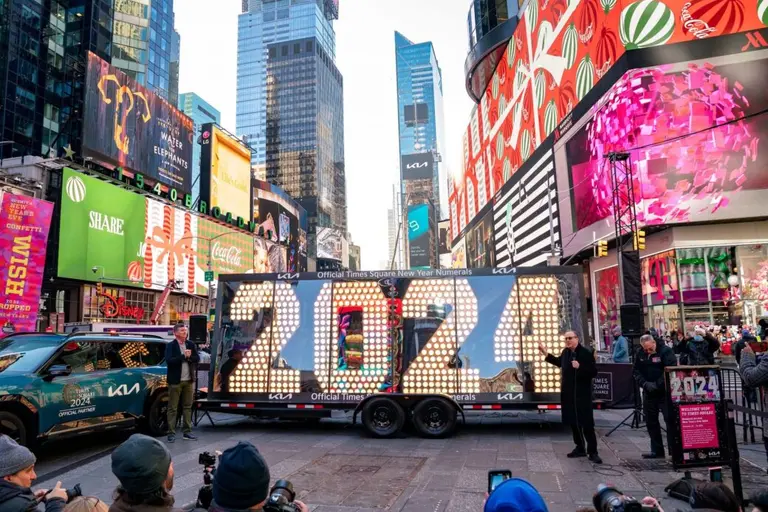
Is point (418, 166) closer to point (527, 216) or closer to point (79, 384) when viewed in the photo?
point (527, 216)

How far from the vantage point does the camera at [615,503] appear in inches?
98.1

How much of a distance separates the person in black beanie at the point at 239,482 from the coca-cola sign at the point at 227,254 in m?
55.6

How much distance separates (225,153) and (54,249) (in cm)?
2810

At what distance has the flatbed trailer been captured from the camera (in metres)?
10.2

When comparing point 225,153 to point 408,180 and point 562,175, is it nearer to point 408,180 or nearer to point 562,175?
point 562,175

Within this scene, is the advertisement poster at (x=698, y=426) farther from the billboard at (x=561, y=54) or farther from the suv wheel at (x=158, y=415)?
the billboard at (x=561, y=54)

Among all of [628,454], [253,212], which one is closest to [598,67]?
[628,454]

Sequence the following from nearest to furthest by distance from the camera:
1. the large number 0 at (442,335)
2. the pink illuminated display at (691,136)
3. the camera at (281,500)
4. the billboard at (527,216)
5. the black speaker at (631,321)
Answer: the camera at (281,500)
the large number 0 at (442,335)
the black speaker at (631,321)
the pink illuminated display at (691,136)
the billboard at (527,216)

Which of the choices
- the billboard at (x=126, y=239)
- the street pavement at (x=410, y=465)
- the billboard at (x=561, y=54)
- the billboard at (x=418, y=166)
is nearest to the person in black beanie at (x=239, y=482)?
the street pavement at (x=410, y=465)

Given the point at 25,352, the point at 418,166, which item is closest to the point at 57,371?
the point at 25,352

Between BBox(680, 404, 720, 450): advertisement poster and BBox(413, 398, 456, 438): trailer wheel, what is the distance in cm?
421

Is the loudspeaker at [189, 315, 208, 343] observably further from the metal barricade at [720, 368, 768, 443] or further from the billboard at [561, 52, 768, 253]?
the billboard at [561, 52, 768, 253]

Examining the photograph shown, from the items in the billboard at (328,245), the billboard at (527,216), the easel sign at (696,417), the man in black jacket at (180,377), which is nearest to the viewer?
the easel sign at (696,417)

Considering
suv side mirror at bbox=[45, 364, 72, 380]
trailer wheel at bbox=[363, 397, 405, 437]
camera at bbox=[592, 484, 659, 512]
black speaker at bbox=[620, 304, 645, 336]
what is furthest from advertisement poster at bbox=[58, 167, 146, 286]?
camera at bbox=[592, 484, 659, 512]
